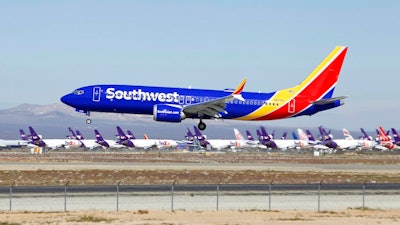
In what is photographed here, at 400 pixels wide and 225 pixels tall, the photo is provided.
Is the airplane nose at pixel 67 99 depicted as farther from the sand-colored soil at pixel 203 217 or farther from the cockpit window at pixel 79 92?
the sand-colored soil at pixel 203 217

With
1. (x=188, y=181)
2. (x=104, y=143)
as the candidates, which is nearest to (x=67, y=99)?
(x=188, y=181)

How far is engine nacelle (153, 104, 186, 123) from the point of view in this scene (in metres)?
62.1

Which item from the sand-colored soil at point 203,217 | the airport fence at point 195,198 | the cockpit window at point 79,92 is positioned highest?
the cockpit window at point 79,92

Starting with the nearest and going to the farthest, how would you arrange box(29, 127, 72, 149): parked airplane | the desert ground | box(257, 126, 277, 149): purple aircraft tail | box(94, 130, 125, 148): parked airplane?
the desert ground < box(29, 127, 72, 149): parked airplane < box(257, 126, 277, 149): purple aircraft tail < box(94, 130, 125, 148): parked airplane

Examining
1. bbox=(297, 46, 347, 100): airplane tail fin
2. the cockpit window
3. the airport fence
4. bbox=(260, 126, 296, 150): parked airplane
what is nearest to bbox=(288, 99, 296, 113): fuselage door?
bbox=(297, 46, 347, 100): airplane tail fin

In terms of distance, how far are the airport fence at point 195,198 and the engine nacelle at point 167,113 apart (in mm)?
8599

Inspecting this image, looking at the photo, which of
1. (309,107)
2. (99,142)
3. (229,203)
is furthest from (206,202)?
(99,142)

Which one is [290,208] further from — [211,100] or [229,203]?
[211,100]

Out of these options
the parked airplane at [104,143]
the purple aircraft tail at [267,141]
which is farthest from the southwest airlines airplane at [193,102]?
the parked airplane at [104,143]

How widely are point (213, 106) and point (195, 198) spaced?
53.0 feet

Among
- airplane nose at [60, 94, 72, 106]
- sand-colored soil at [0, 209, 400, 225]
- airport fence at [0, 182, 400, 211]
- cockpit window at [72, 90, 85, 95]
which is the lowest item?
sand-colored soil at [0, 209, 400, 225]

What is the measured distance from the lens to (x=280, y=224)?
3547 centimetres

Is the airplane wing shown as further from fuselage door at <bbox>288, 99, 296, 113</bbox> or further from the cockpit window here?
the cockpit window

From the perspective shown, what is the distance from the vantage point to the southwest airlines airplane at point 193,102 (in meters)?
62.6
